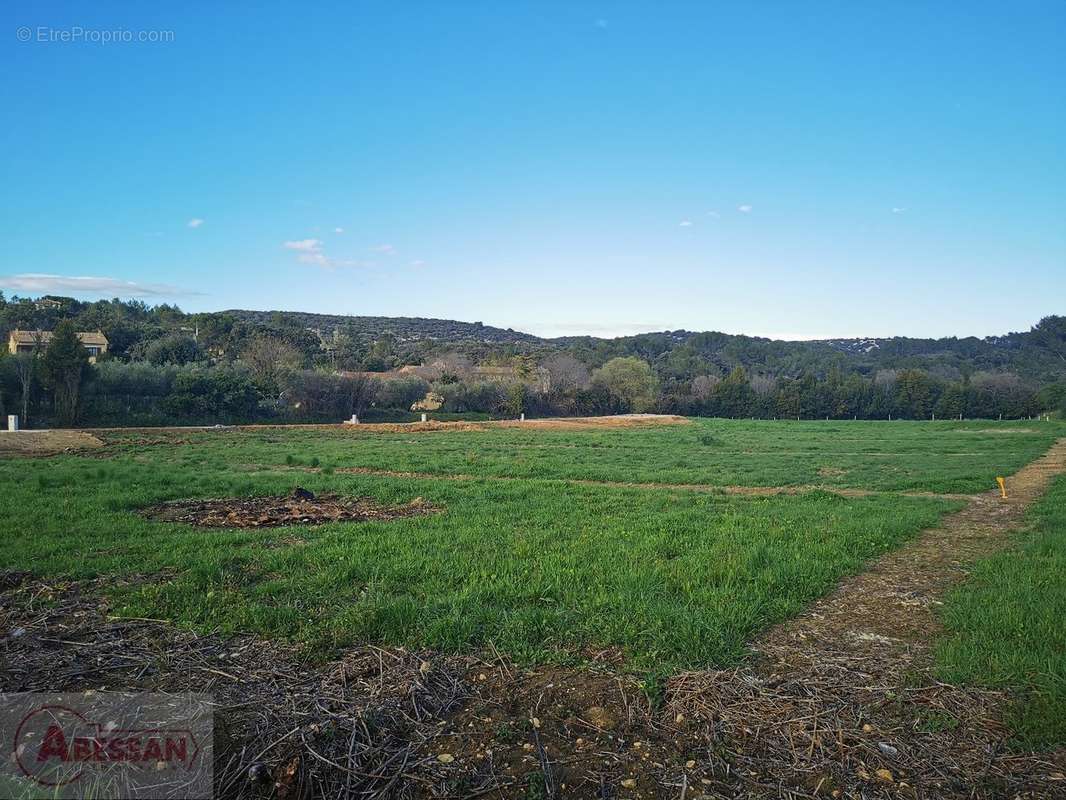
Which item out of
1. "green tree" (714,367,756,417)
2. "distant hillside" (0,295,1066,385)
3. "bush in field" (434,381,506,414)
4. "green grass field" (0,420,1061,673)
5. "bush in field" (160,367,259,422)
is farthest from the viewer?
"green tree" (714,367,756,417)

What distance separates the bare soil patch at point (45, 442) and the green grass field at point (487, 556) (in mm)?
5853

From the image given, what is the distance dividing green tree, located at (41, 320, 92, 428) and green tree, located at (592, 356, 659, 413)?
46.7 metres

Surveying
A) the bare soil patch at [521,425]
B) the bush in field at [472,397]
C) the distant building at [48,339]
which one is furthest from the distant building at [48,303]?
the bare soil patch at [521,425]

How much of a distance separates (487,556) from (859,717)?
170 inches

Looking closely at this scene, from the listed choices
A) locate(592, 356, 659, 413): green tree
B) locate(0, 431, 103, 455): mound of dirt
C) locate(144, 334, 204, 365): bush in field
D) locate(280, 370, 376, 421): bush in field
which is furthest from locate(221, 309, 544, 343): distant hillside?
locate(0, 431, 103, 455): mound of dirt

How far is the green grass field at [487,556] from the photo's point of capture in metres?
5.02

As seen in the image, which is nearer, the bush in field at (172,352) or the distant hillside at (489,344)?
the bush in field at (172,352)

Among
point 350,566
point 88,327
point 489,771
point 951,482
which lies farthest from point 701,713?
point 88,327

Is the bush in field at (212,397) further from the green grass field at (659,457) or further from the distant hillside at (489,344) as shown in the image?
the distant hillside at (489,344)

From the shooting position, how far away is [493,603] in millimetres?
5676

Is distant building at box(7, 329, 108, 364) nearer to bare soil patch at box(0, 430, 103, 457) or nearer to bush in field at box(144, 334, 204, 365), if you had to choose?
bush in field at box(144, 334, 204, 365)

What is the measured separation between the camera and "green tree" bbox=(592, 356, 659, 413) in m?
68.2

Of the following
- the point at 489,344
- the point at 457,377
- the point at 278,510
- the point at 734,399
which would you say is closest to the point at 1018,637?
the point at 278,510

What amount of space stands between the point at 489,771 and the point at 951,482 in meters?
16.7
